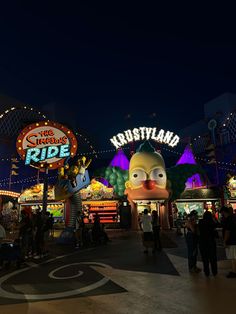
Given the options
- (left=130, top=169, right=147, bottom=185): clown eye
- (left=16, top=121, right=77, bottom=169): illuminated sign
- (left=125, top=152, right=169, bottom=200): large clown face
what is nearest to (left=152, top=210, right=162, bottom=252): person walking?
(left=16, top=121, right=77, bottom=169): illuminated sign

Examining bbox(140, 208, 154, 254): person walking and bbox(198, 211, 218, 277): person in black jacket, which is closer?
bbox(198, 211, 218, 277): person in black jacket

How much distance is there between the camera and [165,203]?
24.4 metres

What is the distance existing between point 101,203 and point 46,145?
12.4 m

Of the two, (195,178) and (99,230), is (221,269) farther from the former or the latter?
(195,178)

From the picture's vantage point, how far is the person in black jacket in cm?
722

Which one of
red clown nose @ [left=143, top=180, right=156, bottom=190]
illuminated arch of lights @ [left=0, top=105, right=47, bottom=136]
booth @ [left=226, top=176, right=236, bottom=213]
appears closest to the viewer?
red clown nose @ [left=143, top=180, right=156, bottom=190]

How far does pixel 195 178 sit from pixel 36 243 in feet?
71.3

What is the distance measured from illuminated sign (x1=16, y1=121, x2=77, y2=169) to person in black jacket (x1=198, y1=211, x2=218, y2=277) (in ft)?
34.0

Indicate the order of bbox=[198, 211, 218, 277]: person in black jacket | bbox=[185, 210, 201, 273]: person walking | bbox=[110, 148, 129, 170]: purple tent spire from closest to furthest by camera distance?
bbox=[198, 211, 218, 277]: person in black jacket < bbox=[185, 210, 201, 273]: person walking < bbox=[110, 148, 129, 170]: purple tent spire

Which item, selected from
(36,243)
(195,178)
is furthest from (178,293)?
(195,178)

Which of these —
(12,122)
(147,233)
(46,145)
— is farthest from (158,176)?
(12,122)

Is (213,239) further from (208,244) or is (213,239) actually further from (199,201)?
(199,201)

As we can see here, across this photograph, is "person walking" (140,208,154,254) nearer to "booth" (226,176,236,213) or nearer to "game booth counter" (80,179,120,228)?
"game booth counter" (80,179,120,228)

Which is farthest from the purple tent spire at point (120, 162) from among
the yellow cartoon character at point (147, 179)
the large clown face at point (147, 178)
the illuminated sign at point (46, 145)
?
the illuminated sign at point (46, 145)
